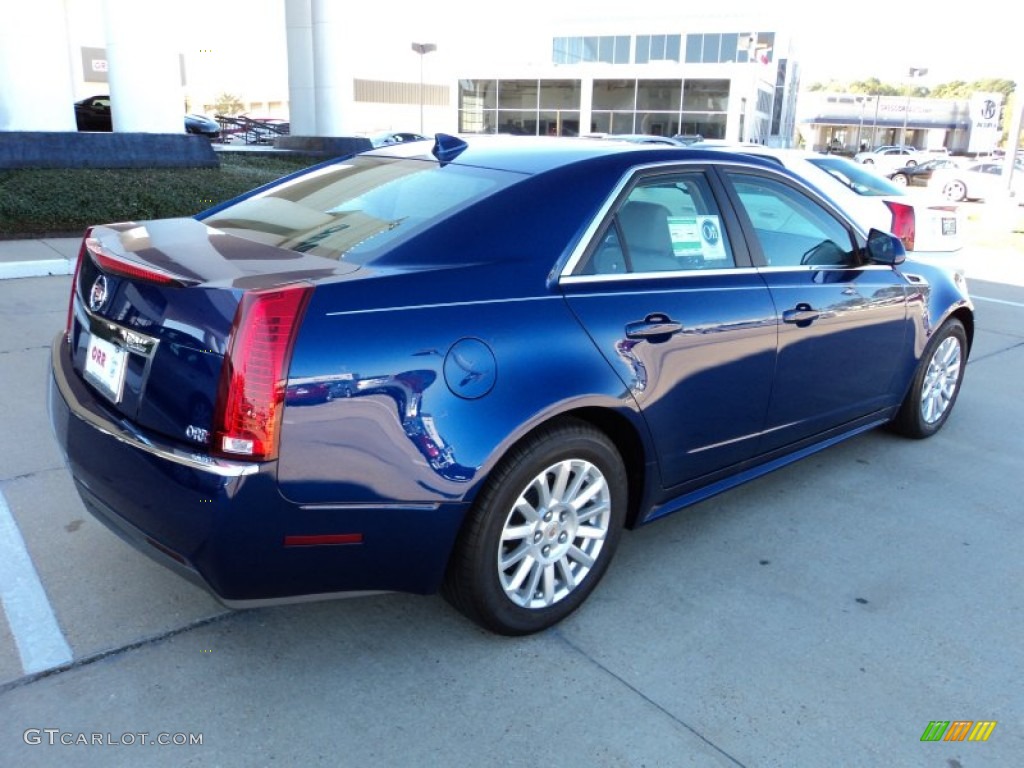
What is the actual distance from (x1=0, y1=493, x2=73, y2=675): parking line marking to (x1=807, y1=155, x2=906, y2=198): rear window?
8.18 metres

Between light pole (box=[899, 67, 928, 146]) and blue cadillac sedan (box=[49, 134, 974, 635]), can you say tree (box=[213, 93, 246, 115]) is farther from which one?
blue cadillac sedan (box=[49, 134, 974, 635])

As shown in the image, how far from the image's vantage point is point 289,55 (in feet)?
64.3

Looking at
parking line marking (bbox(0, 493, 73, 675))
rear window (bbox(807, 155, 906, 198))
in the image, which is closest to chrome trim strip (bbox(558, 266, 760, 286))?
parking line marking (bbox(0, 493, 73, 675))

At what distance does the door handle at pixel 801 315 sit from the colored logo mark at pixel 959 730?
168 cm

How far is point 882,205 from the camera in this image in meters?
8.53

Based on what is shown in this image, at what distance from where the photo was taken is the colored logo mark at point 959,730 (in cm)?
261

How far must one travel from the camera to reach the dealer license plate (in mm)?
2635

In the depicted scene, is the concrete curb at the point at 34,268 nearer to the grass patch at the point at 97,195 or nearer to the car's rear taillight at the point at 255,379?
the grass patch at the point at 97,195

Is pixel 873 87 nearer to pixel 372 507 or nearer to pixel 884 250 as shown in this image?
pixel 884 250

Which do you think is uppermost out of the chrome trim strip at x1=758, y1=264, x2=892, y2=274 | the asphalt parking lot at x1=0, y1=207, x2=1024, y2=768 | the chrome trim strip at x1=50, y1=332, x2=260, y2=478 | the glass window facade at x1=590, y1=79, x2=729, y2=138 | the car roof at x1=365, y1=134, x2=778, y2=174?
the glass window facade at x1=590, y1=79, x2=729, y2=138

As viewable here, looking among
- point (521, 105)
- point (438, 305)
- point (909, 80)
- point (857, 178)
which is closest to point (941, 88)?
point (909, 80)

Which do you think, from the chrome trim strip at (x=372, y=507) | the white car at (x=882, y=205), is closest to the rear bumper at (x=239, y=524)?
the chrome trim strip at (x=372, y=507)

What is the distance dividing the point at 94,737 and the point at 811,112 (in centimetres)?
8683

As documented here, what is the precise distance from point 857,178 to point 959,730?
25.7 feet
